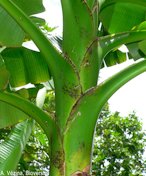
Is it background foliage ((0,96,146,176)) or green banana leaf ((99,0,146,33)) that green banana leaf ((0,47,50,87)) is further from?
background foliage ((0,96,146,176))

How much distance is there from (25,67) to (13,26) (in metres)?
0.27

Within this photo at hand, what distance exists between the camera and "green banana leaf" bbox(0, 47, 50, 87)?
59.6 inches

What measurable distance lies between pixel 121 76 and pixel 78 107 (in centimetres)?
15

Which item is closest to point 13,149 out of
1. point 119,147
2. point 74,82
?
point 74,82

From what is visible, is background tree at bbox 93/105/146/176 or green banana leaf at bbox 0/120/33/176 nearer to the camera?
green banana leaf at bbox 0/120/33/176

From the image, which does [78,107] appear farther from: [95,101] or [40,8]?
[40,8]

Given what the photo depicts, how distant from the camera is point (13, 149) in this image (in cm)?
115

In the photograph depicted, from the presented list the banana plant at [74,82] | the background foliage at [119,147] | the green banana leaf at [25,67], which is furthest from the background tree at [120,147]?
the banana plant at [74,82]

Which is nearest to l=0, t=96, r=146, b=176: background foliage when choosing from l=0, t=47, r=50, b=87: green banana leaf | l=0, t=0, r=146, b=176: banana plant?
l=0, t=47, r=50, b=87: green banana leaf

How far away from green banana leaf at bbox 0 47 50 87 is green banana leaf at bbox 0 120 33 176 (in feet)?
1.02

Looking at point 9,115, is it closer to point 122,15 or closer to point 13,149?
point 13,149

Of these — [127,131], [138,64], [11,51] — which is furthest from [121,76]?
[127,131]

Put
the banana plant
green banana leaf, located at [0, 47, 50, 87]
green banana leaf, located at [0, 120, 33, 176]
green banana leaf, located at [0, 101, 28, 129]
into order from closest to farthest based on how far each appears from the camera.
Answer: the banana plant, green banana leaf, located at [0, 120, 33, 176], green banana leaf, located at [0, 101, 28, 129], green banana leaf, located at [0, 47, 50, 87]

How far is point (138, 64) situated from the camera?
927mm
